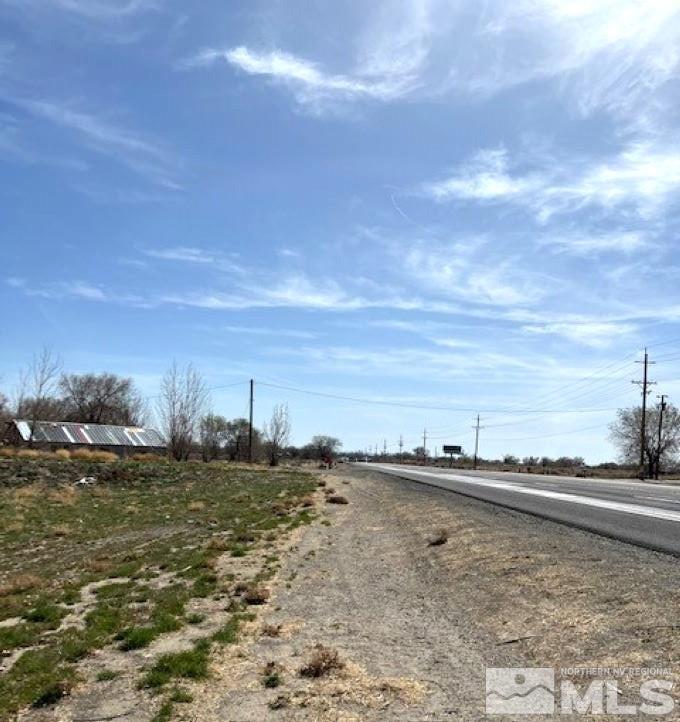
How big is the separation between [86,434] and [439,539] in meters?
78.2

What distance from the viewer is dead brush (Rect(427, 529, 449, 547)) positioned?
1524 cm

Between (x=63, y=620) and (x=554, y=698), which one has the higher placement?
(x=554, y=698)

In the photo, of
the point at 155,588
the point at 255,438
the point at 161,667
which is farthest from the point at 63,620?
the point at 255,438

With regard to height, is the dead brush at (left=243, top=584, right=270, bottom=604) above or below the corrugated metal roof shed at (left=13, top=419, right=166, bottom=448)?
below

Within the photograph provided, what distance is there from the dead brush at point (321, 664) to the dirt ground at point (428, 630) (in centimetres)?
8

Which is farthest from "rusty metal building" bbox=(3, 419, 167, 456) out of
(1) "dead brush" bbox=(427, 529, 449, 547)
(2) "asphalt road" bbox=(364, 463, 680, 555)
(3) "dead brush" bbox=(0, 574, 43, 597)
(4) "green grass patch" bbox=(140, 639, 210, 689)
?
(4) "green grass patch" bbox=(140, 639, 210, 689)

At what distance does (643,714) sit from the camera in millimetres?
5246

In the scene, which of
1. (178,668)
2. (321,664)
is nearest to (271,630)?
(178,668)

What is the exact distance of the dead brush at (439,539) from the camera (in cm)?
1524

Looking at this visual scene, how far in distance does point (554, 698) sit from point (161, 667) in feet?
12.6

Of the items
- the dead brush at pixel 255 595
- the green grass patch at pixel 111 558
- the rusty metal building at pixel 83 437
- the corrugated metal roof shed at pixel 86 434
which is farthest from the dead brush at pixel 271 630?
the corrugated metal roof shed at pixel 86 434

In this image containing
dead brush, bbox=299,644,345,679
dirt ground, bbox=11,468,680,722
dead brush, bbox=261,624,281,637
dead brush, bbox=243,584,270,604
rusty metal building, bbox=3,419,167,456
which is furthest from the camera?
rusty metal building, bbox=3,419,167,456

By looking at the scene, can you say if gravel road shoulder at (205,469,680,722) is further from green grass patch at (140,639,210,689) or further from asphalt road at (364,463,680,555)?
asphalt road at (364,463,680,555)

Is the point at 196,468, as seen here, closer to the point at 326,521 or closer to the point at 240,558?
the point at 326,521
